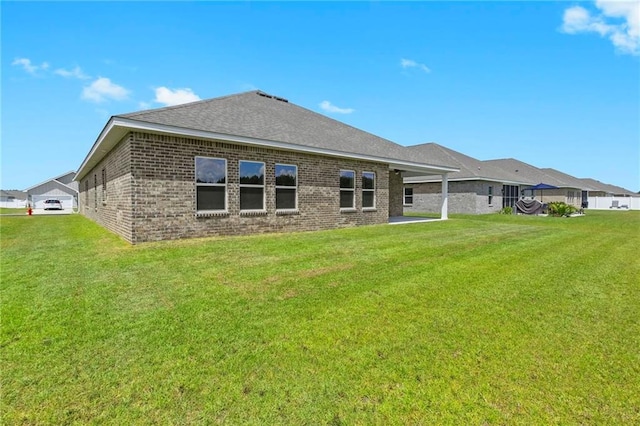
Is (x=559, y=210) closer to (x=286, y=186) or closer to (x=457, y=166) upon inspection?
(x=457, y=166)

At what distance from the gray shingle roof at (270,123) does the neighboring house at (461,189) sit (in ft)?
31.3

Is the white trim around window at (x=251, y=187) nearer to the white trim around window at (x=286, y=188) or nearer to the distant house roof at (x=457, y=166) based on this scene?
the white trim around window at (x=286, y=188)

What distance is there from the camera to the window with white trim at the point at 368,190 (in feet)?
50.4

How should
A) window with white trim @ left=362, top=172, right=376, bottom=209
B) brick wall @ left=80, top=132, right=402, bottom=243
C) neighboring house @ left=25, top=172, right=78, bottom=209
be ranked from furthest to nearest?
neighboring house @ left=25, top=172, right=78, bottom=209 → window with white trim @ left=362, top=172, right=376, bottom=209 → brick wall @ left=80, top=132, right=402, bottom=243

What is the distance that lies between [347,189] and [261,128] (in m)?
4.84

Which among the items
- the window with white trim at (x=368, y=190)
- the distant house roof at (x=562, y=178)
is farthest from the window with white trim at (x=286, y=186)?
the distant house roof at (x=562, y=178)

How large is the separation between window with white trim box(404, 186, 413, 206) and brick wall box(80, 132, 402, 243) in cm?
1649

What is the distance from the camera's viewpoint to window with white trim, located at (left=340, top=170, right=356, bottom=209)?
1436 cm

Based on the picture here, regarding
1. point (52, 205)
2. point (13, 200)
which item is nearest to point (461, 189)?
point (52, 205)

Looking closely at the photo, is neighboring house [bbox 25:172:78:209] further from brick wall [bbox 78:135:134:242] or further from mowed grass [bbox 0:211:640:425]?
mowed grass [bbox 0:211:640:425]

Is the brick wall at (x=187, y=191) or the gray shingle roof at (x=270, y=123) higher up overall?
the gray shingle roof at (x=270, y=123)

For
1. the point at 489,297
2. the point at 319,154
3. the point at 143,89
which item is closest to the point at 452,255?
the point at 489,297

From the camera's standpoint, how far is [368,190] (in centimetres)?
1559

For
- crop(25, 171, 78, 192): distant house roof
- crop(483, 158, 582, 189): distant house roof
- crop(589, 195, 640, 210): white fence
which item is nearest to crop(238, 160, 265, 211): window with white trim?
crop(483, 158, 582, 189): distant house roof
